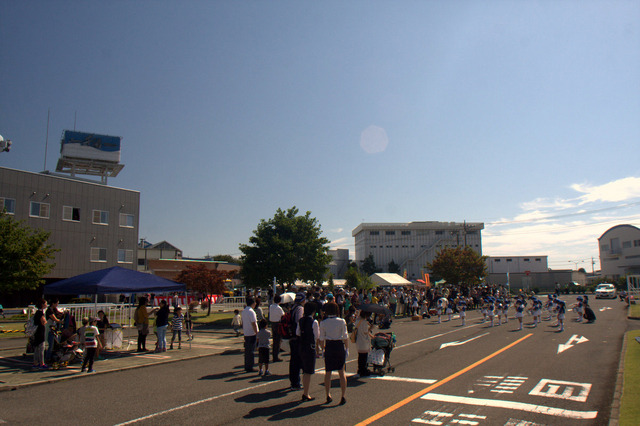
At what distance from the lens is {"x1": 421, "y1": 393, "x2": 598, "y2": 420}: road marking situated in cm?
690

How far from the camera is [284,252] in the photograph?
2661 cm

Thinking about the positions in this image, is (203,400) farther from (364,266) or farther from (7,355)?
(364,266)

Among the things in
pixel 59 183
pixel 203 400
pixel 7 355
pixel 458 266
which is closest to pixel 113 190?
pixel 59 183

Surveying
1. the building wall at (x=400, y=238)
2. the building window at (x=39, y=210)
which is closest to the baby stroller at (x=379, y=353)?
the building window at (x=39, y=210)

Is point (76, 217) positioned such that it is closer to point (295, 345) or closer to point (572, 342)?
point (295, 345)

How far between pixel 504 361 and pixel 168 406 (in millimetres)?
8889

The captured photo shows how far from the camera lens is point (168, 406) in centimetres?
760

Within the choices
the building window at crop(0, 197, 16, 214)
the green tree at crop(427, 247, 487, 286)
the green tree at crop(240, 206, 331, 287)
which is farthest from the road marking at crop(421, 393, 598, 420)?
the building window at crop(0, 197, 16, 214)

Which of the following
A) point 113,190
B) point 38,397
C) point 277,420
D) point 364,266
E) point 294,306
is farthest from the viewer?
point 364,266

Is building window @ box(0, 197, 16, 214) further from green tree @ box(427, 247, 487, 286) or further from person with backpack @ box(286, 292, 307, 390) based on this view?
green tree @ box(427, 247, 487, 286)

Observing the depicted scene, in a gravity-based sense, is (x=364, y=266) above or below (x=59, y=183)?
below

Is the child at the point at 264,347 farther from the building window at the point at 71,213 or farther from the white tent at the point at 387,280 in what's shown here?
the building window at the point at 71,213

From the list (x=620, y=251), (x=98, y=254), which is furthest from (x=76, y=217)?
(x=620, y=251)

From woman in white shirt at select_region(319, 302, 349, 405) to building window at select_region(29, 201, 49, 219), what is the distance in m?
39.6
